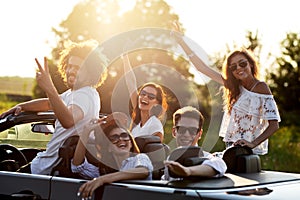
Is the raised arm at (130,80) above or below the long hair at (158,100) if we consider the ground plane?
above

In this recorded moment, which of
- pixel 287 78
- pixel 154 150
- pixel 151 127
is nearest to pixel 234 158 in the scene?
pixel 154 150

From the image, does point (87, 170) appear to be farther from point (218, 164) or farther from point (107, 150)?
point (218, 164)

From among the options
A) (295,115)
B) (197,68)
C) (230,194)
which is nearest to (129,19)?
(295,115)

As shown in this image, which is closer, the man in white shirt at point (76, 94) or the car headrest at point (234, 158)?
the car headrest at point (234, 158)

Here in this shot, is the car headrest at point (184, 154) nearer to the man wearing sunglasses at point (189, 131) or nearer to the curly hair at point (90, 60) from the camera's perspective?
the man wearing sunglasses at point (189, 131)

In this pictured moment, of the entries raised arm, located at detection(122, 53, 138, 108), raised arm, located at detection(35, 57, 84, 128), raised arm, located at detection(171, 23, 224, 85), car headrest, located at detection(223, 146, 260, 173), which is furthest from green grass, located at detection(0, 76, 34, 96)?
car headrest, located at detection(223, 146, 260, 173)

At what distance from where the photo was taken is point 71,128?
494 centimetres

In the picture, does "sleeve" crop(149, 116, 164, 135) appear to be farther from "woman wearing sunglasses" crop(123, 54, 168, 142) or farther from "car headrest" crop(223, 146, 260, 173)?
"car headrest" crop(223, 146, 260, 173)

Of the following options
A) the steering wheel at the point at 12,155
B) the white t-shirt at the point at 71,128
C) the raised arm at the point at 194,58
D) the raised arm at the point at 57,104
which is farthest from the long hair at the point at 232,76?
the steering wheel at the point at 12,155

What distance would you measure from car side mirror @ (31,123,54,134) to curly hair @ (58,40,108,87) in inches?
30.0

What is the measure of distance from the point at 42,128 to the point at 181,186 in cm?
230

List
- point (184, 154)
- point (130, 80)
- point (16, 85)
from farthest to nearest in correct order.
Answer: point (16, 85) → point (130, 80) → point (184, 154)

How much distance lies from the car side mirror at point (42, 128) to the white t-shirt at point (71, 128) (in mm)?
731

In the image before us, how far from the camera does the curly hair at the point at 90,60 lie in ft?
16.5
